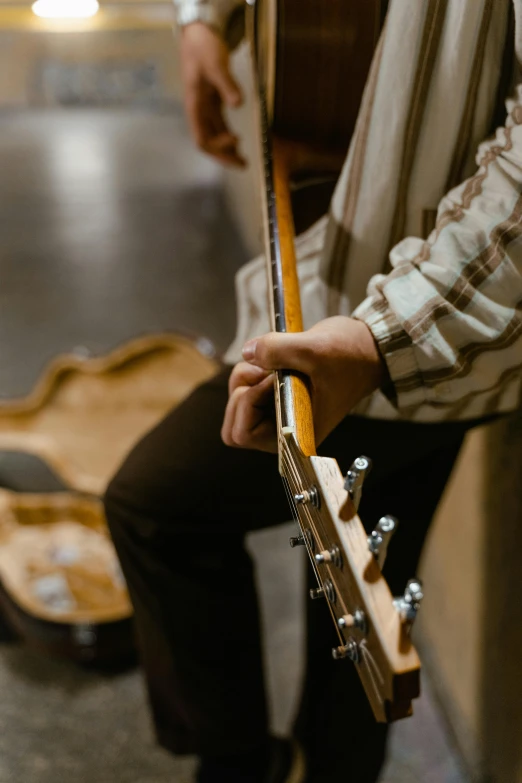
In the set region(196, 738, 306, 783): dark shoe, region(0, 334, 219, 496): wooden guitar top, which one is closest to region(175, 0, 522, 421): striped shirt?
region(196, 738, 306, 783): dark shoe

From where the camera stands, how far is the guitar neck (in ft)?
1.53

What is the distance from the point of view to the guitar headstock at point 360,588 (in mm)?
332

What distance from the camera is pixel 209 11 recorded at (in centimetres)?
91

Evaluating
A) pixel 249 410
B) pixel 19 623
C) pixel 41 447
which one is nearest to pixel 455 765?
pixel 19 623

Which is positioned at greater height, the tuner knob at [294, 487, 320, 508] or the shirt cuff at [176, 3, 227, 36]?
the shirt cuff at [176, 3, 227, 36]

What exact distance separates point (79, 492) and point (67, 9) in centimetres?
195

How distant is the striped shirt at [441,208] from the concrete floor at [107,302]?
748 millimetres

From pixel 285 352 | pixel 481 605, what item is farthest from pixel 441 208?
pixel 481 605

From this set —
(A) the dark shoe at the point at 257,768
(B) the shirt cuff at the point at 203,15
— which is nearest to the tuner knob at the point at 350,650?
(A) the dark shoe at the point at 257,768

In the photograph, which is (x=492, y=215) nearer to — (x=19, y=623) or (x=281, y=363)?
(x=281, y=363)

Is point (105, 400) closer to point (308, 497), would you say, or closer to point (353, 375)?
point (353, 375)

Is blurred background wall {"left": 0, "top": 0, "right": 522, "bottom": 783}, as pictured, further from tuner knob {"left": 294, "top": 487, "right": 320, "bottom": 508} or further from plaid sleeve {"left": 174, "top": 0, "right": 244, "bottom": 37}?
plaid sleeve {"left": 174, "top": 0, "right": 244, "bottom": 37}

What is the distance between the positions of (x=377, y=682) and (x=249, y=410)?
233 millimetres

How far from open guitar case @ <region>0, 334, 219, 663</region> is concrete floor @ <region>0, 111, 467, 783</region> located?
0.07 metres
